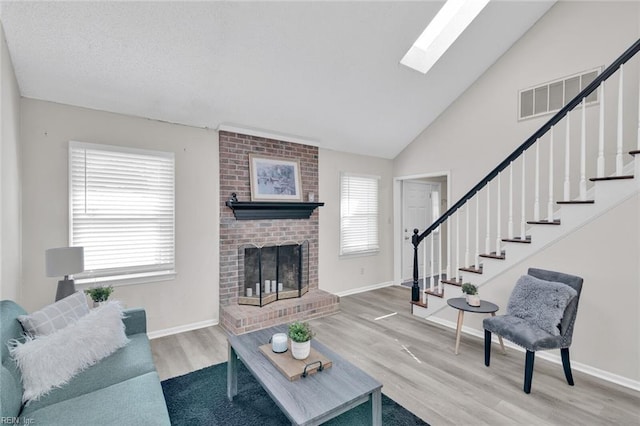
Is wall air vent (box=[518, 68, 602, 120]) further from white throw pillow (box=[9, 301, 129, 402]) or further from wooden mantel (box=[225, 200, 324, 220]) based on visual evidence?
white throw pillow (box=[9, 301, 129, 402])

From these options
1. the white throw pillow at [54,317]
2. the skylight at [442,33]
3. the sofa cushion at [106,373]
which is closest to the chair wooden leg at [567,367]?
the sofa cushion at [106,373]

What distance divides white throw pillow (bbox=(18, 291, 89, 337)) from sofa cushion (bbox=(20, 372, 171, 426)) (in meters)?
0.55

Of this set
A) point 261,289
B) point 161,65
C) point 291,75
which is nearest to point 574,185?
point 291,75

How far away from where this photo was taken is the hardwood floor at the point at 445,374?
85.9 inches

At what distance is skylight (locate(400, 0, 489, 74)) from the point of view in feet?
11.4

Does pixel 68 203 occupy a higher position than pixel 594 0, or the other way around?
pixel 594 0

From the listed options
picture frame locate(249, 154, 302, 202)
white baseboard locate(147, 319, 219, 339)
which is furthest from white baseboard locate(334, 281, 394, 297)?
white baseboard locate(147, 319, 219, 339)

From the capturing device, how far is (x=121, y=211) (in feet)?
10.6

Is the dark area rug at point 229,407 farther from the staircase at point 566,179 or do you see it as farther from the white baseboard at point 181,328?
the staircase at point 566,179

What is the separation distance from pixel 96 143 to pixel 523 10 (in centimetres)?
520

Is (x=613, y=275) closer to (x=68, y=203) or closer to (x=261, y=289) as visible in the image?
(x=261, y=289)

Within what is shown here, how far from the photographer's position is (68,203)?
9.77ft

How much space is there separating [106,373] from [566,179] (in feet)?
13.3

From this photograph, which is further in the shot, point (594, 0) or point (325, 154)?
point (325, 154)
